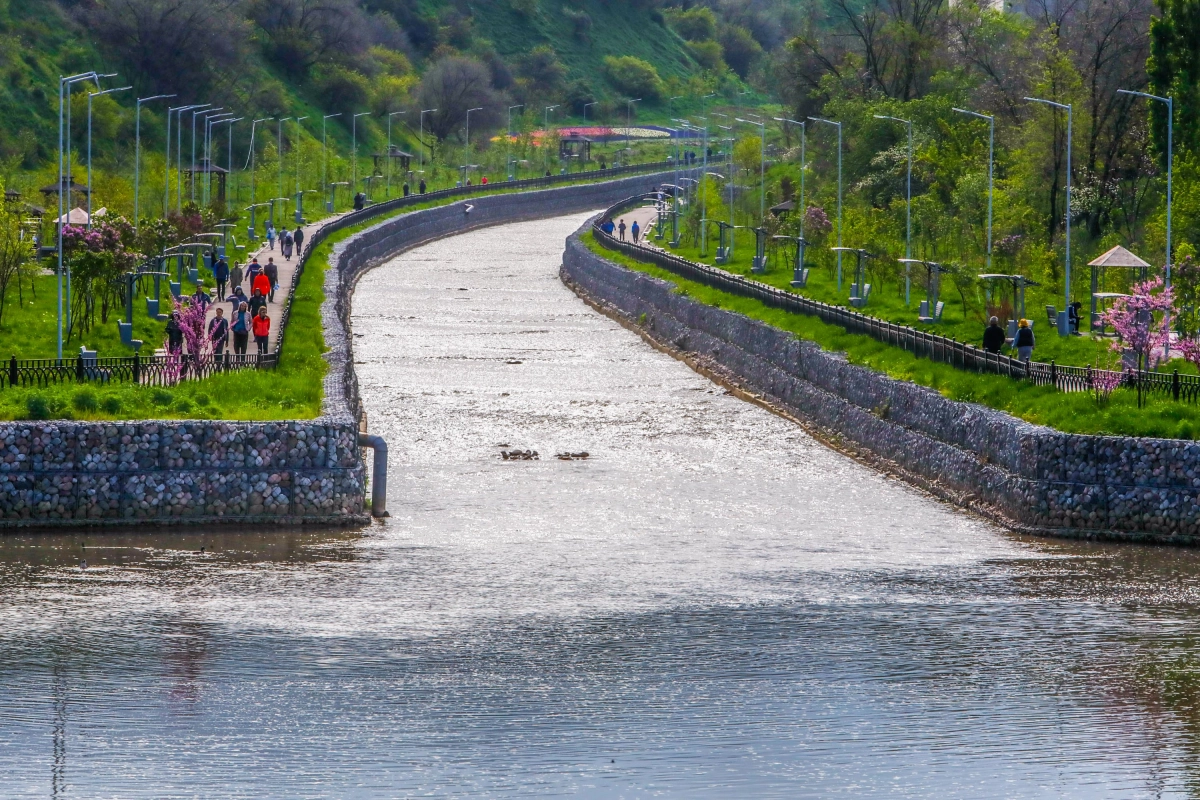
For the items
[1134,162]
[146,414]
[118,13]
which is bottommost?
[146,414]

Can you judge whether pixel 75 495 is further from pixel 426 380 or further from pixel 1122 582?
pixel 426 380

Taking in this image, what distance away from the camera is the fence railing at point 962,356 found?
35.6 m

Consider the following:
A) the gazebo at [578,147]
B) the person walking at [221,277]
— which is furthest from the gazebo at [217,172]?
the gazebo at [578,147]

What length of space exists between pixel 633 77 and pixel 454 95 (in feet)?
127

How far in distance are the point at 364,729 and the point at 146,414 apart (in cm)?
1448

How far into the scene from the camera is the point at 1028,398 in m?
37.1

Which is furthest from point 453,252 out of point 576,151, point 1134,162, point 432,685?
point 432,685

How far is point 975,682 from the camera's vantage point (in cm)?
2417

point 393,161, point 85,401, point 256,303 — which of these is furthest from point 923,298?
point 393,161

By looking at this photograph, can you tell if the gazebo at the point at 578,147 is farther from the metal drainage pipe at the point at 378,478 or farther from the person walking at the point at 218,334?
the metal drainage pipe at the point at 378,478

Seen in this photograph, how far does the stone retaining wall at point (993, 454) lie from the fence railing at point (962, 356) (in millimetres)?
1322

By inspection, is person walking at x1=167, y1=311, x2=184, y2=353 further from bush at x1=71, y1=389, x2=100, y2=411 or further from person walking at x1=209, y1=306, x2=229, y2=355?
bush at x1=71, y1=389, x2=100, y2=411

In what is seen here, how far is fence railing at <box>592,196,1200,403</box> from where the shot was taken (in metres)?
35.6

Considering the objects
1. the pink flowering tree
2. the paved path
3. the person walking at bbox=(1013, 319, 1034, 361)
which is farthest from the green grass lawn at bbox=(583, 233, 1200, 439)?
the paved path
